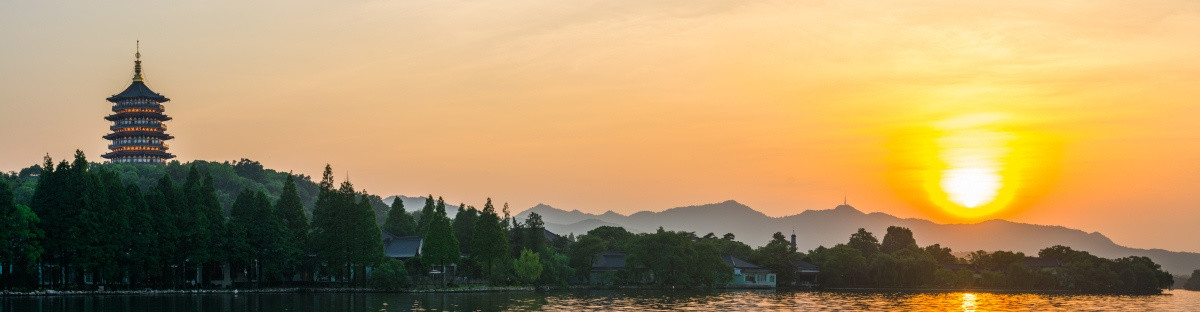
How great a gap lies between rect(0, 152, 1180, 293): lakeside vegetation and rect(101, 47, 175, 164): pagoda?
94.6 ft

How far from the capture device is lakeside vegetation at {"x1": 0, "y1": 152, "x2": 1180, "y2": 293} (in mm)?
70188

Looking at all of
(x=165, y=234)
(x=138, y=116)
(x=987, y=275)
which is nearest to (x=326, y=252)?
(x=165, y=234)

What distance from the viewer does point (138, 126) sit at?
16862 cm

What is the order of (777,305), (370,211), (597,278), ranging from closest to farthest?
1. (777,305)
2. (370,211)
3. (597,278)

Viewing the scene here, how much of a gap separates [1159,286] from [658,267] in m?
67.4

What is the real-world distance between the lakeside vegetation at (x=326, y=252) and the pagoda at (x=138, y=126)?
2883cm

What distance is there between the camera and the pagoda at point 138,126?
165625mm

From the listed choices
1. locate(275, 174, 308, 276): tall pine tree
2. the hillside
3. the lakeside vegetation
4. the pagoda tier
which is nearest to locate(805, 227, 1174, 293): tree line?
the lakeside vegetation

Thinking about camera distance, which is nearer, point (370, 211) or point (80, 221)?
point (80, 221)

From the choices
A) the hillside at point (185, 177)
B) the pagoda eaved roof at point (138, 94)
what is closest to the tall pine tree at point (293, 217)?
the hillside at point (185, 177)

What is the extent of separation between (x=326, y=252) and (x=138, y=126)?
96.8 metres

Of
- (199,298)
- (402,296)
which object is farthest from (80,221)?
(402,296)

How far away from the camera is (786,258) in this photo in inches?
5241

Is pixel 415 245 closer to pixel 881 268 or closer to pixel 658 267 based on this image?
pixel 658 267
